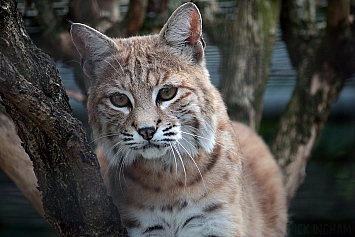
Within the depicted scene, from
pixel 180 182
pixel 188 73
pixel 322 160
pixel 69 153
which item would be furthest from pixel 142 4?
pixel 322 160

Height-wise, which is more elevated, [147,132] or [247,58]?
[147,132]

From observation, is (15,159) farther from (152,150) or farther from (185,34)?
(185,34)

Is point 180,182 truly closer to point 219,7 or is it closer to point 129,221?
point 129,221

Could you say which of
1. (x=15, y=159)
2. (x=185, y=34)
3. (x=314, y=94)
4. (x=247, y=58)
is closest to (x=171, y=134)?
(x=185, y=34)

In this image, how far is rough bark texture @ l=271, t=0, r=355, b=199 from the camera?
414 centimetres

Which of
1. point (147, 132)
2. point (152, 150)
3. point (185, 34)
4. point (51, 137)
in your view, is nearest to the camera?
point (51, 137)

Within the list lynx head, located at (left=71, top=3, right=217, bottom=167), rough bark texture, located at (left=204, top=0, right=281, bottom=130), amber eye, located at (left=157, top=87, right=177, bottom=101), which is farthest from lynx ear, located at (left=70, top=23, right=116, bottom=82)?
rough bark texture, located at (left=204, top=0, right=281, bottom=130)

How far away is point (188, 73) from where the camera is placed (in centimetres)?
268

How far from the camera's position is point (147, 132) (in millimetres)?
2395

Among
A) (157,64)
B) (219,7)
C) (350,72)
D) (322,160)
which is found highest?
(157,64)

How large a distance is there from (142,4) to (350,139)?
2722 millimetres

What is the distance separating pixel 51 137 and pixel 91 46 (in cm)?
77

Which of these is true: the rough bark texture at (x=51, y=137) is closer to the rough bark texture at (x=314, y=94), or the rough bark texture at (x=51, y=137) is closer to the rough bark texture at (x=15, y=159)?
the rough bark texture at (x=15, y=159)

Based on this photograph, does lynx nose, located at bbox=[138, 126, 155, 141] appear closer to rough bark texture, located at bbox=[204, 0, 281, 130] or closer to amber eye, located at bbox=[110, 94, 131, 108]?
amber eye, located at bbox=[110, 94, 131, 108]
